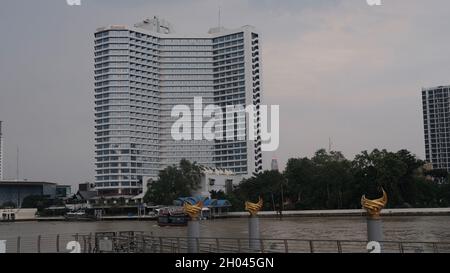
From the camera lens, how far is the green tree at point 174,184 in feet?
161

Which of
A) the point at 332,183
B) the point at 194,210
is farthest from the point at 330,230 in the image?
the point at 194,210

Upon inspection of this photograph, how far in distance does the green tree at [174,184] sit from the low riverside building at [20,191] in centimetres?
1733

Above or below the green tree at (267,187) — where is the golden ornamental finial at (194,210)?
above

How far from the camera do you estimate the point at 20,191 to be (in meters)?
66.2

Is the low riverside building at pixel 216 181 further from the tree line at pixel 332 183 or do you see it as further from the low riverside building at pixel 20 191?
the low riverside building at pixel 20 191

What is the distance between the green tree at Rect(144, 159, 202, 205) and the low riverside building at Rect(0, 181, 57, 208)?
682 inches

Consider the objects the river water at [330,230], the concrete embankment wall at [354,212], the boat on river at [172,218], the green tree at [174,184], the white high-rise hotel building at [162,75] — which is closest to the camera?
the river water at [330,230]

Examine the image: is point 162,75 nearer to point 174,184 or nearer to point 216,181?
point 216,181

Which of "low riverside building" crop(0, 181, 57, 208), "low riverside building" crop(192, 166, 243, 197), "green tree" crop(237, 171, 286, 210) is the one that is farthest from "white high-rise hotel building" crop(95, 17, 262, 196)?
"low riverside building" crop(0, 181, 57, 208)

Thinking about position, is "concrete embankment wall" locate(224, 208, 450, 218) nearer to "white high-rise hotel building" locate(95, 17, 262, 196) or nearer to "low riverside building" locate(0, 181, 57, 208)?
"white high-rise hotel building" locate(95, 17, 262, 196)

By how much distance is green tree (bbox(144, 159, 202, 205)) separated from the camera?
1934 inches

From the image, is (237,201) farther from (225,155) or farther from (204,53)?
(204,53)

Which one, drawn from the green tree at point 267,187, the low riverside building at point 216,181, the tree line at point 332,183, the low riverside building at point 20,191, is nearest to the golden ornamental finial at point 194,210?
the tree line at point 332,183
